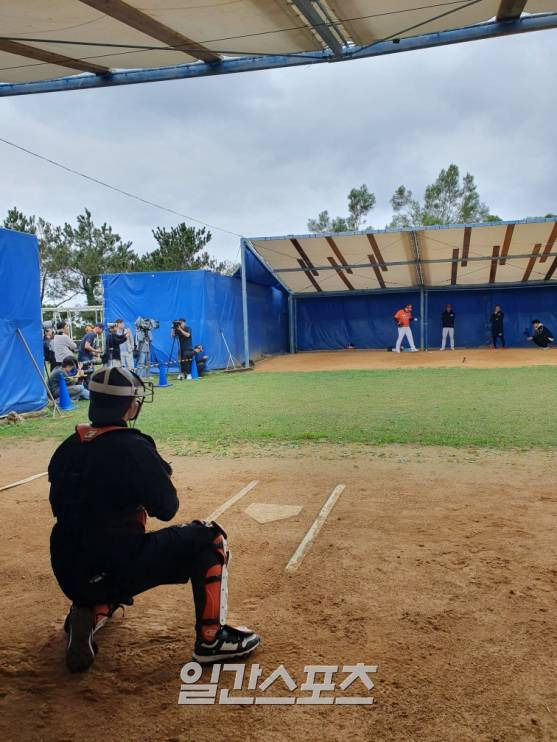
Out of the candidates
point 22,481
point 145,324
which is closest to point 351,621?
point 22,481

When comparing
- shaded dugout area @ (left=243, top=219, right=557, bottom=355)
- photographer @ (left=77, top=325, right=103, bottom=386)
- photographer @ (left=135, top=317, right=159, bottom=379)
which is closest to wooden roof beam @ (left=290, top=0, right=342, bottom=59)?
photographer @ (left=77, top=325, right=103, bottom=386)

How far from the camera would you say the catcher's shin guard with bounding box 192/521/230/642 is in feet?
10.00

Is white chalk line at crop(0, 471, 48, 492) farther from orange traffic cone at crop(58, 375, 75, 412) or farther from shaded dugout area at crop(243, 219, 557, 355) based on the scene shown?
shaded dugout area at crop(243, 219, 557, 355)

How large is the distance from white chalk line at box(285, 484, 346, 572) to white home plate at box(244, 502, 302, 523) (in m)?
0.27

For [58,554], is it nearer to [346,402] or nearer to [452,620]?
[452,620]

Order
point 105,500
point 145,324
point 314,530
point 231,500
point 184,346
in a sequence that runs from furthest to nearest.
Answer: point 145,324
point 184,346
point 231,500
point 314,530
point 105,500

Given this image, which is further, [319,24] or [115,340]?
[115,340]

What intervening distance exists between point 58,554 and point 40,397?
1048cm

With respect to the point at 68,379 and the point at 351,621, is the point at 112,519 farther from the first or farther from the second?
the point at 68,379

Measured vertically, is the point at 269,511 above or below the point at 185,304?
below

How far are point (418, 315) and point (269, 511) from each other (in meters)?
24.8

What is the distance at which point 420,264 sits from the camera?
24812mm

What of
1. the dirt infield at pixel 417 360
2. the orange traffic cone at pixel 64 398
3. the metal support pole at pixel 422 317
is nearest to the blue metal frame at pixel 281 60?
the orange traffic cone at pixel 64 398

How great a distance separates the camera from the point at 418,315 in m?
28.8
